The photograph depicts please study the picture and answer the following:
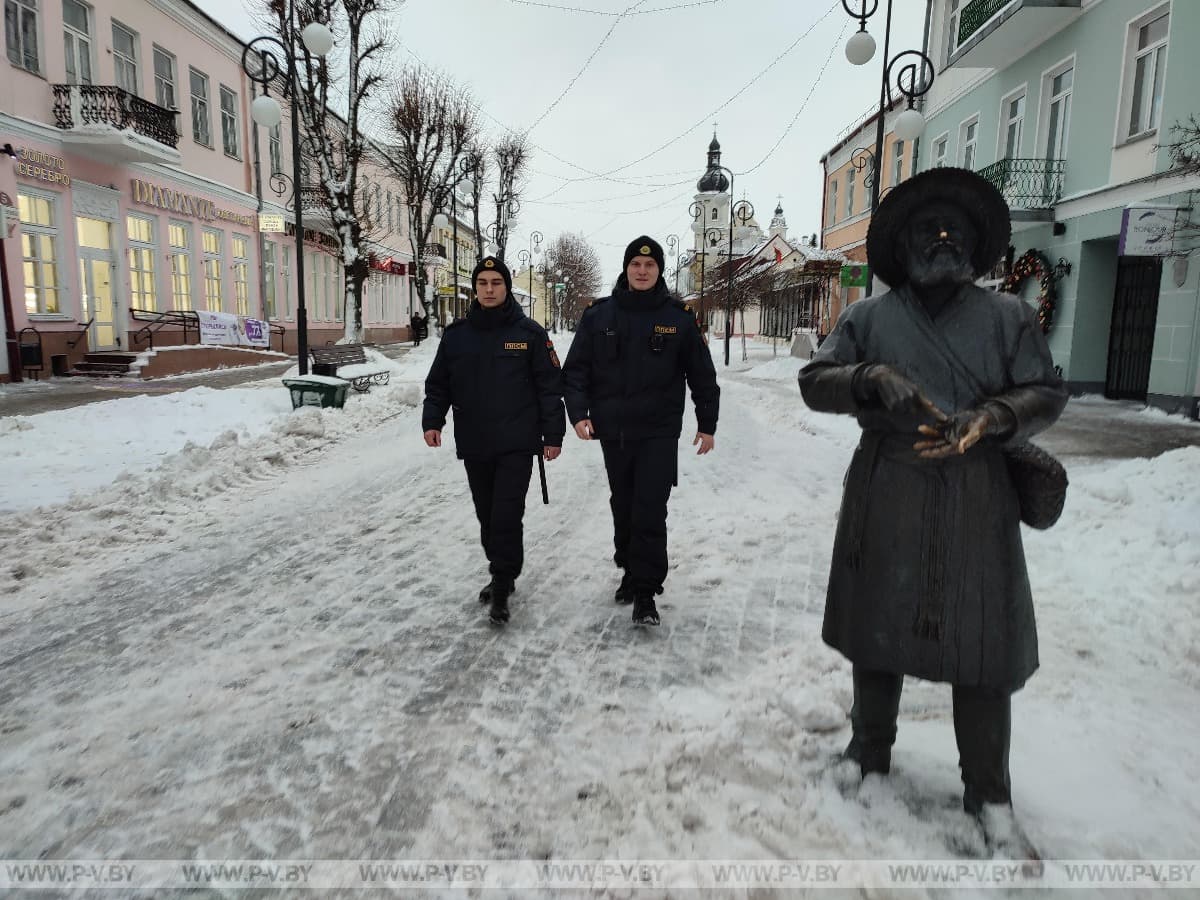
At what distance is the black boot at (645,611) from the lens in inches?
155

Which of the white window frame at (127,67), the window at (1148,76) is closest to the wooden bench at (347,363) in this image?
the white window frame at (127,67)

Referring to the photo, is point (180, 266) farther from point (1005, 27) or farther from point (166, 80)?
point (1005, 27)

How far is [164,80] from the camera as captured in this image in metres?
20.9

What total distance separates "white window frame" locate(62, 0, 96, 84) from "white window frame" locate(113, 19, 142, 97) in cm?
73

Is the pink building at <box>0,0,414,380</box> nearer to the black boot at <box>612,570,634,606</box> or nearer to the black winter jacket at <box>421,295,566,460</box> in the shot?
the black winter jacket at <box>421,295,566,460</box>

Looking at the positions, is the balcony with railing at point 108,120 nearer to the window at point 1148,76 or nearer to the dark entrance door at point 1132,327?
the window at point 1148,76

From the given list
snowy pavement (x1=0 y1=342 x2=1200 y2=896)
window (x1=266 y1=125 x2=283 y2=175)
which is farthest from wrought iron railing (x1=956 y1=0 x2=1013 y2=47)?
window (x1=266 y1=125 x2=283 y2=175)

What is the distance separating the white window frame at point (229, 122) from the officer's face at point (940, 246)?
26001 millimetres

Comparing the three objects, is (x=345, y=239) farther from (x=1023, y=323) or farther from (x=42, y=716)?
(x=1023, y=323)

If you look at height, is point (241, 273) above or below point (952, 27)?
below

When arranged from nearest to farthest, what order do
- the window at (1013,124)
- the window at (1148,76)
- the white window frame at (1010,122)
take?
the window at (1148,76), the white window frame at (1010,122), the window at (1013,124)

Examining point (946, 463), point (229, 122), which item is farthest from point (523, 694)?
point (229, 122)

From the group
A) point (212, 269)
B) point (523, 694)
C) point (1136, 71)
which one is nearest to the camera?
point (523, 694)

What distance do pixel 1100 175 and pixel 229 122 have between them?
23.4 m
